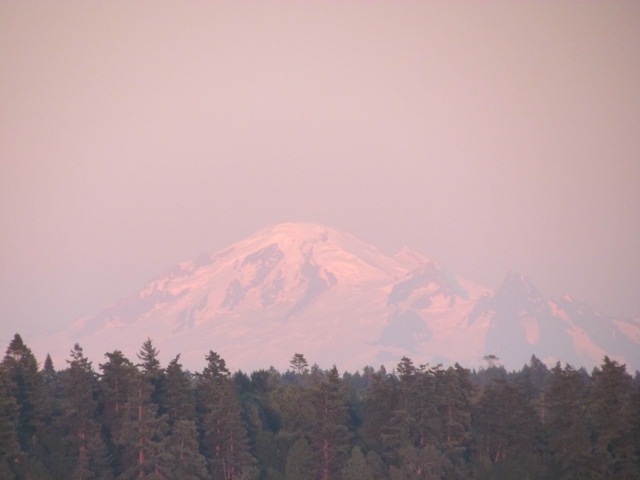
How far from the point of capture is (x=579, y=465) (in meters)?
112

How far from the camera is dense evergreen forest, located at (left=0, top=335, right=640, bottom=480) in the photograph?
10600 centimetres

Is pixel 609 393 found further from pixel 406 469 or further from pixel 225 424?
pixel 225 424

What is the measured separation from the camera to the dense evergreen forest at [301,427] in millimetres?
106000

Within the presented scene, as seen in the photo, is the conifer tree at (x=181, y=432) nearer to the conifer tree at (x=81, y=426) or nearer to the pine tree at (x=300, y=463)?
the conifer tree at (x=81, y=426)

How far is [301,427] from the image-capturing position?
119375 millimetres

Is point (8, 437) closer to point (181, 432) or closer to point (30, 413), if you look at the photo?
point (30, 413)

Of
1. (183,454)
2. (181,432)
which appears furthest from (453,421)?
(181,432)

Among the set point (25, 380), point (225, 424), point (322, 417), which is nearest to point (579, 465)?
point (322, 417)

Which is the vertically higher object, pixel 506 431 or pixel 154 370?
pixel 154 370

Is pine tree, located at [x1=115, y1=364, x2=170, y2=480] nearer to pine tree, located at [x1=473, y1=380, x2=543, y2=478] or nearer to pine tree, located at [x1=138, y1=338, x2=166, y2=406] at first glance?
pine tree, located at [x1=138, y1=338, x2=166, y2=406]

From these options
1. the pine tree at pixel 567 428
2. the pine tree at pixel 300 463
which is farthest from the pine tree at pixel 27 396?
the pine tree at pixel 567 428

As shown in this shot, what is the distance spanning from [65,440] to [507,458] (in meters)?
50.3

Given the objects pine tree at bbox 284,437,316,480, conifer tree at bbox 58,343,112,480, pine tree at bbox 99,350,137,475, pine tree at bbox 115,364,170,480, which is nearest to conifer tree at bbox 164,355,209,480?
pine tree at bbox 115,364,170,480

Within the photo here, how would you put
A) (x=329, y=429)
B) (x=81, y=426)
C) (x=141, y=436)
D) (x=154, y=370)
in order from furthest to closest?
(x=329, y=429), (x=154, y=370), (x=81, y=426), (x=141, y=436)
